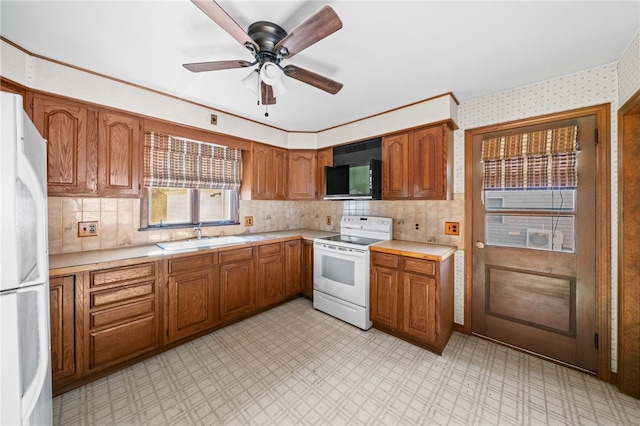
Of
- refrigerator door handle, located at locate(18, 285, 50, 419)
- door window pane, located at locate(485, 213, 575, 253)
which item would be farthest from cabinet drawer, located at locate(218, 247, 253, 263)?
door window pane, located at locate(485, 213, 575, 253)

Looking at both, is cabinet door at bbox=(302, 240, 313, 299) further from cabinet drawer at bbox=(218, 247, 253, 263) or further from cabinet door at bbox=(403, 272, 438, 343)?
cabinet door at bbox=(403, 272, 438, 343)

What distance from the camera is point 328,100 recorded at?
2.66 metres

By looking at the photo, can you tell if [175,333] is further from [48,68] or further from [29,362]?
[48,68]

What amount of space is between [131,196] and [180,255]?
0.77 meters

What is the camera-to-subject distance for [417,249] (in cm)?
252

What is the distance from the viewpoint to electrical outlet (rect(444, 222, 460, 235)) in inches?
105

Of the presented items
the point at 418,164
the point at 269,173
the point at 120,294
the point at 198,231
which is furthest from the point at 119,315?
the point at 418,164

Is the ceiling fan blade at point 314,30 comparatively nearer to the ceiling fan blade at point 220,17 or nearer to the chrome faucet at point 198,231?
the ceiling fan blade at point 220,17

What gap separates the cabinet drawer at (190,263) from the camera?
229 cm

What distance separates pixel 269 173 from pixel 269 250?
1170mm

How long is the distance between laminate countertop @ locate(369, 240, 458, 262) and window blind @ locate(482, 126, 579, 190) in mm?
793

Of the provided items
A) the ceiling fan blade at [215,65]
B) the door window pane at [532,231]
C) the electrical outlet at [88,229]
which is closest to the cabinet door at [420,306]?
the door window pane at [532,231]

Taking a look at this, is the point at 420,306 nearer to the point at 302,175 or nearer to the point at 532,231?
the point at 532,231

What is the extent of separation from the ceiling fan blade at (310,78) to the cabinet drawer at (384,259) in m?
1.71
